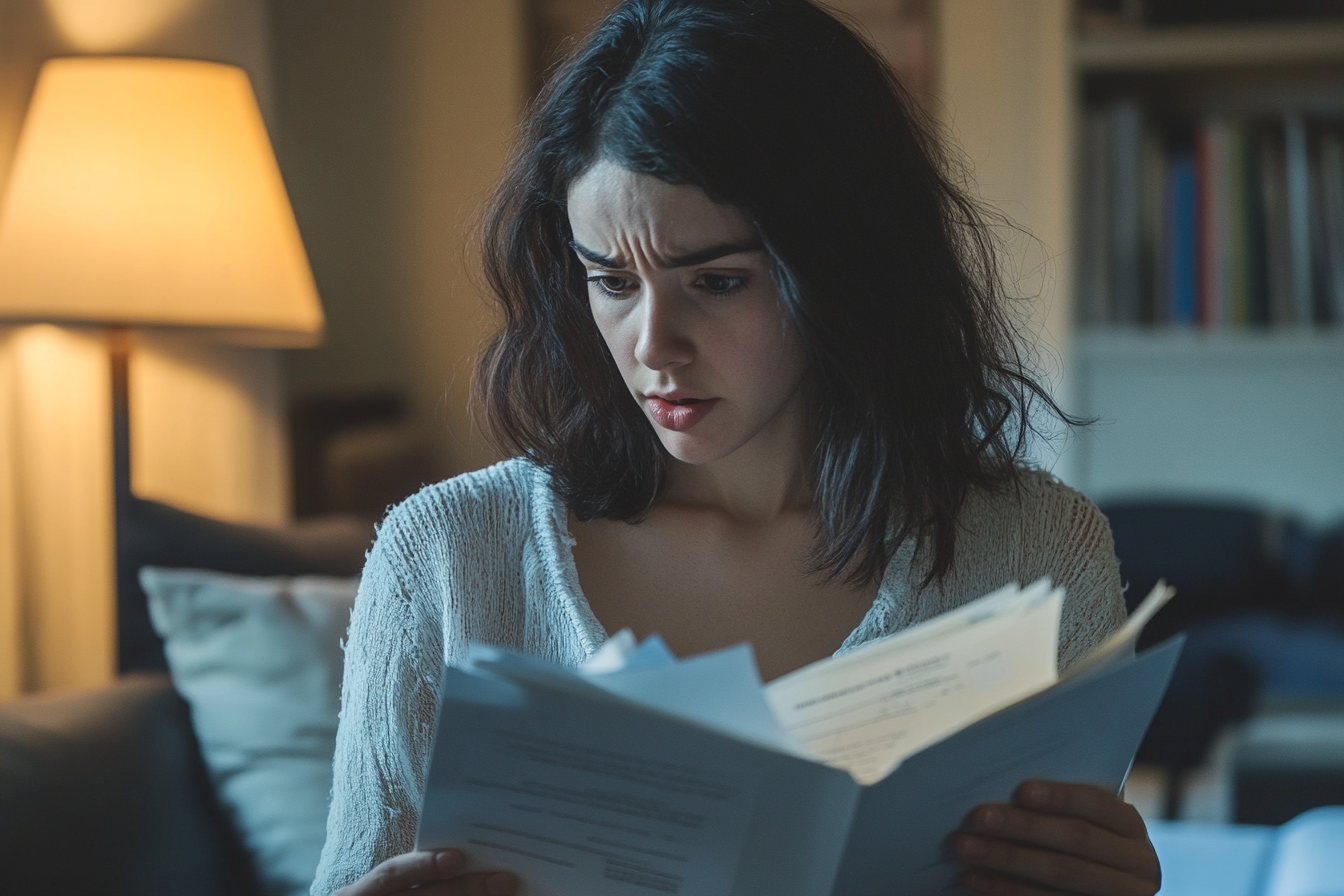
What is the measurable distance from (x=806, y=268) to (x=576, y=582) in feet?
0.97

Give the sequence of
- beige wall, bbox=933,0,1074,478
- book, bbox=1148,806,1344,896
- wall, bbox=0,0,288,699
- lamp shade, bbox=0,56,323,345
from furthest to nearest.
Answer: beige wall, bbox=933,0,1074,478, wall, bbox=0,0,288,699, lamp shade, bbox=0,56,323,345, book, bbox=1148,806,1344,896

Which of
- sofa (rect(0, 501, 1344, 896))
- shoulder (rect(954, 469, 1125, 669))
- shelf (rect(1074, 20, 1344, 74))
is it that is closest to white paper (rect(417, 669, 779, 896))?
shoulder (rect(954, 469, 1125, 669))

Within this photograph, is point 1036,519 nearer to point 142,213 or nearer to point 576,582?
point 576,582

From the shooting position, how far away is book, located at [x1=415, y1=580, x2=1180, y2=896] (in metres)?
0.60

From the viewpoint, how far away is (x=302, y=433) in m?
2.44

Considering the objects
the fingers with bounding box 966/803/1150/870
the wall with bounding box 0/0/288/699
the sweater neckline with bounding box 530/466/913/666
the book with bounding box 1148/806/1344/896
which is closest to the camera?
the fingers with bounding box 966/803/1150/870

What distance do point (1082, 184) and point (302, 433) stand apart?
1.51 metres

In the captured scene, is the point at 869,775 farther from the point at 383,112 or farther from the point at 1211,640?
the point at 383,112

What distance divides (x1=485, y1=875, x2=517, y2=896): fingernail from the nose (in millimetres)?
357

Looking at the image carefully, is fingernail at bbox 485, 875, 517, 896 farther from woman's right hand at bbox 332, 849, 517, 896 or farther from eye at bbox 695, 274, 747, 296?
eye at bbox 695, 274, 747, 296

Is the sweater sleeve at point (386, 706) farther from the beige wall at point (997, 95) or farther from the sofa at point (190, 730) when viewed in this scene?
the beige wall at point (997, 95)

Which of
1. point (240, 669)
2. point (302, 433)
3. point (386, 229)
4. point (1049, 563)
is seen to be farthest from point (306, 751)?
point (386, 229)

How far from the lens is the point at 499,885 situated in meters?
0.68

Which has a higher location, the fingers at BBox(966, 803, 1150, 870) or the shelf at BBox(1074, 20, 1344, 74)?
the shelf at BBox(1074, 20, 1344, 74)
